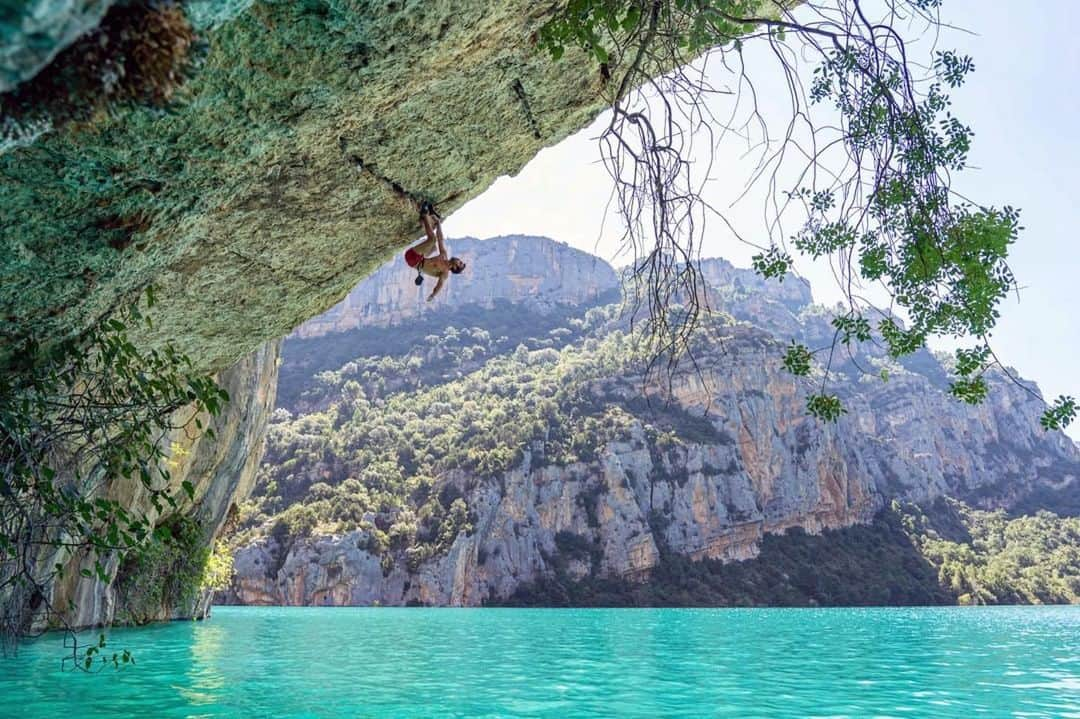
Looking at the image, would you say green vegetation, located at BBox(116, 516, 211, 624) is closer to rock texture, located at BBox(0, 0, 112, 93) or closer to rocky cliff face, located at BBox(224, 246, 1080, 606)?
rock texture, located at BBox(0, 0, 112, 93)

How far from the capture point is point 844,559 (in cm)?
7169

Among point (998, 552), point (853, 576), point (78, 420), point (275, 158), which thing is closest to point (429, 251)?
point (275, 158)

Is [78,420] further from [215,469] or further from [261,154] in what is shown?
[215,469]

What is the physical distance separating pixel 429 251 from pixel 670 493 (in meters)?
69.5

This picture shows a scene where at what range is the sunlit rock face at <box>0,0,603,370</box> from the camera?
12.1ft

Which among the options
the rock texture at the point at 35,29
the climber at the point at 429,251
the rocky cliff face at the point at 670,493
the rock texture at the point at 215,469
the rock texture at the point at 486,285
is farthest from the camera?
the rock texture at the point at 486,285

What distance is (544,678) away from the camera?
11664 mm

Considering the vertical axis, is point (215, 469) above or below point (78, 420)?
above

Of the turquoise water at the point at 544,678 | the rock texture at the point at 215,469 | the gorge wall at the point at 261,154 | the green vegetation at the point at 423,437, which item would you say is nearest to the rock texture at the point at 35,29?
the gorge wall at the point at 261,154

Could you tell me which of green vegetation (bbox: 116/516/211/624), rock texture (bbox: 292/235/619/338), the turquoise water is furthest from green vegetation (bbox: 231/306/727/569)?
the turquoise water

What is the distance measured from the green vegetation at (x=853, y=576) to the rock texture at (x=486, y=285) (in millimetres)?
60690

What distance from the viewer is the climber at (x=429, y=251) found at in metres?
6.39

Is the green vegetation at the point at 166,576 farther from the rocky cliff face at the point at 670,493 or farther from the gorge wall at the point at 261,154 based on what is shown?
the rocky cliff face at the point at 670,493

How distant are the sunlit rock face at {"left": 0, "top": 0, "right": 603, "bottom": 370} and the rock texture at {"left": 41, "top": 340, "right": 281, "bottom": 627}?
10164mm
